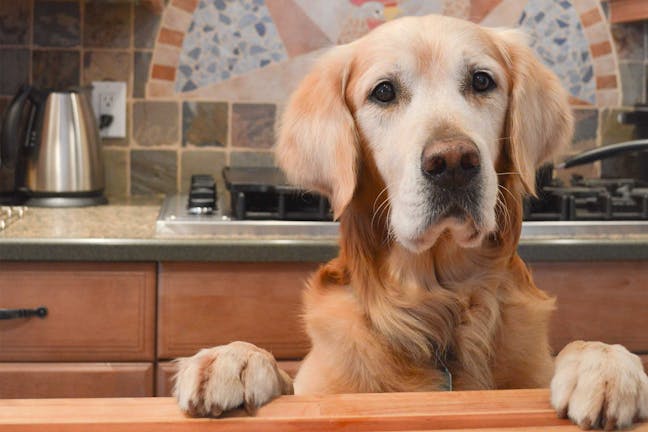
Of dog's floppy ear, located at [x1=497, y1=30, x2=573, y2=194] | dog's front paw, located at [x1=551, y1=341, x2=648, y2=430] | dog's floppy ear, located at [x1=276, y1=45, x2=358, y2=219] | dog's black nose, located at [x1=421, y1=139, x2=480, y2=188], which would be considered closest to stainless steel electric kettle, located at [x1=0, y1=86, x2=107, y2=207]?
dog's floppy ear, located at [x1=276, y1=45, x2=358, y2=219]

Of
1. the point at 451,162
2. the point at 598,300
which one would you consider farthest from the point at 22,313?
the point at 598,300

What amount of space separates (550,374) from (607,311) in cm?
76

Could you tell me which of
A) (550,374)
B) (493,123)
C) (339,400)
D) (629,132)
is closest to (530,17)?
(629,132)

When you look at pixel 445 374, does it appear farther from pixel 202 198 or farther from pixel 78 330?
pixel 202 198

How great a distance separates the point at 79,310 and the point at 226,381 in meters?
1.08

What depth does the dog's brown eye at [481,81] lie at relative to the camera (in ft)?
4.03

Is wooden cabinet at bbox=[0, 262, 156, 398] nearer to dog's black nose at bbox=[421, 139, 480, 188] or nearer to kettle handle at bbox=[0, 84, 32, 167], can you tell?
kettle handle at bbox=[0, 84, 32, 167]

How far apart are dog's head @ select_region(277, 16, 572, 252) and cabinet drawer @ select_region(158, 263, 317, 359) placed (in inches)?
21.0

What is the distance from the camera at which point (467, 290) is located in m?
1.23

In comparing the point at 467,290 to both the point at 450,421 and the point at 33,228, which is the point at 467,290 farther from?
the point at 33,228

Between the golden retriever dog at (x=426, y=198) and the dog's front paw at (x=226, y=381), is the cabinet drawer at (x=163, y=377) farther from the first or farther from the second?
the dog's front paw at (x=226, y=381)

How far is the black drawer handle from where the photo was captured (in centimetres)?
176

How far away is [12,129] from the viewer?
2.11 meters

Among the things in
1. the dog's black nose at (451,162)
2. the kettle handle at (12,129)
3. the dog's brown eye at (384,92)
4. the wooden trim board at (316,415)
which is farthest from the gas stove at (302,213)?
the wooden trim board at (316,415)
